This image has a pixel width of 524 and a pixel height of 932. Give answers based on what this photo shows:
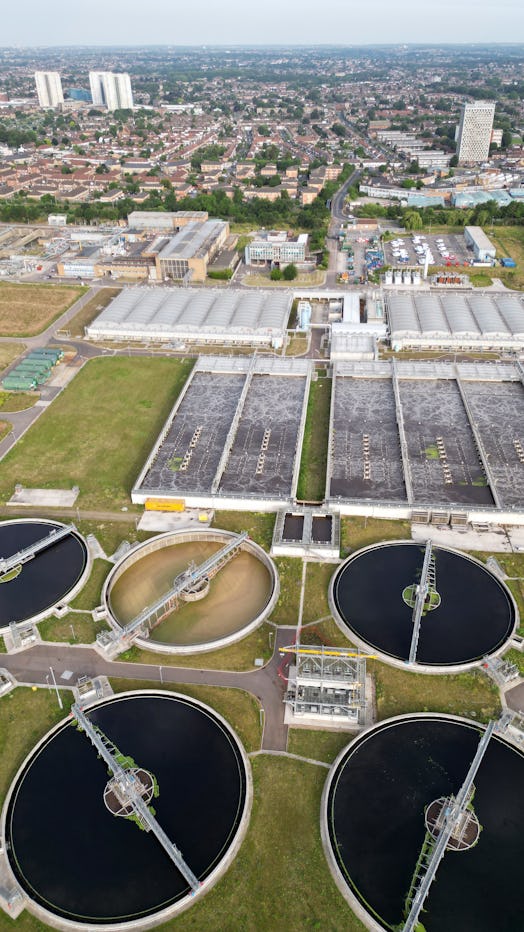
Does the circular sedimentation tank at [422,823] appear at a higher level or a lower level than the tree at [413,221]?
lower

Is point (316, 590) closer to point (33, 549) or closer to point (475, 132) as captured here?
point (33, 549)

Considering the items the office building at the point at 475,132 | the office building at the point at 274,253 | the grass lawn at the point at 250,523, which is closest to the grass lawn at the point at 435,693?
the grass lawn at the point at 250,523

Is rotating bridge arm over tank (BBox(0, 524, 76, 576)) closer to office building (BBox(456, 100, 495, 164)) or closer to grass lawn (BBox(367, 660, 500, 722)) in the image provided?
grass lawn (BBox(367, 660, 500, 722))

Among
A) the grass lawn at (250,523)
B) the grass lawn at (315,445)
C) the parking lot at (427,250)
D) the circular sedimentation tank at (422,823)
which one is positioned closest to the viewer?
the circular sedimentation tank at (422,823)

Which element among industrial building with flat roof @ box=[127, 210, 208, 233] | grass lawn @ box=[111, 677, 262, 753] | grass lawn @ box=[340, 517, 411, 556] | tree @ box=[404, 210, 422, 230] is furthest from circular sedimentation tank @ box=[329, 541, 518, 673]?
industrial building with flat roof @ box=[127, 210, 208, 233]

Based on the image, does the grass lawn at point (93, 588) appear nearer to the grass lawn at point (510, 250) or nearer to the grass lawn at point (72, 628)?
the grass lawn at point (72, 628)

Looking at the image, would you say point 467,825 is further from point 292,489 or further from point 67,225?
point 67,225
